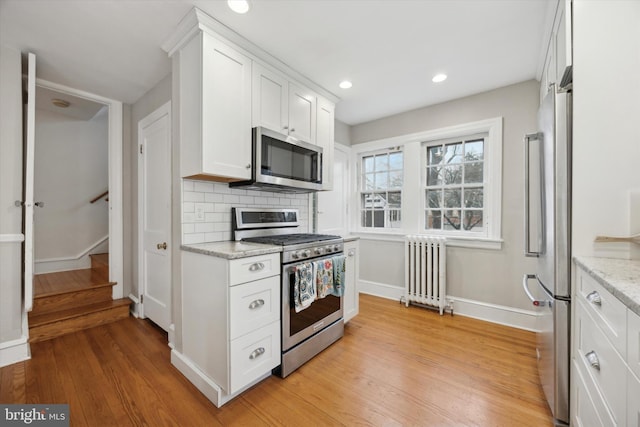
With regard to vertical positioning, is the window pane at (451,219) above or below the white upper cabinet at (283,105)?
below

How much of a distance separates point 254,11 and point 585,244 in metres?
2.36

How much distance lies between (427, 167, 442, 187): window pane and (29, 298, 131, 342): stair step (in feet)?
12.6

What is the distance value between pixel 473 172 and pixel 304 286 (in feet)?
8.04

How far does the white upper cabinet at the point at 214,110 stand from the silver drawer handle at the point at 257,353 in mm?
1215

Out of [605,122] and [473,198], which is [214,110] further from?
[473,198]

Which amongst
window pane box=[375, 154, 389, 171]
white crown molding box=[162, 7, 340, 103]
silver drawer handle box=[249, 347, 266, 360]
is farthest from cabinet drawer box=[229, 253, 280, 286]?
window pane box=[375, 154, 389, 171]

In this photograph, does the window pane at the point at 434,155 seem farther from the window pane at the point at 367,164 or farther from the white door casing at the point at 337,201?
the white door casing at the point at 337,201

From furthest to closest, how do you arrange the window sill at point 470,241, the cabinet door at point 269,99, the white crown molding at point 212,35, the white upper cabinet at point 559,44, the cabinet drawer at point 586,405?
the window sill at point 470,241 < the cabinet door at point 269,99 < the white crown molding at point 212,35 < the white upper cabinet at point 559,44 < the cabinet drawer at point 586,405

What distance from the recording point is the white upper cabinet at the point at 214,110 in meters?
1.78

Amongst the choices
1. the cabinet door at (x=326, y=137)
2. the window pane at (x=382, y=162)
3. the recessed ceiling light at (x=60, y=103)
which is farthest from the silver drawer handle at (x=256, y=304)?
the recessed ceiling light at (x=60, y=103)

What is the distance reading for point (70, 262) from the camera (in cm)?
374

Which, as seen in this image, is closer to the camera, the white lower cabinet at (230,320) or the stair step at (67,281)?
the white lower cabinet at (230,320)

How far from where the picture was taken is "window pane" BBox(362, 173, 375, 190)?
3.91 metres

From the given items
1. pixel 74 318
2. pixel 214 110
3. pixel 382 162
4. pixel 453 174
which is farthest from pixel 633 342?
pixel 74 318
